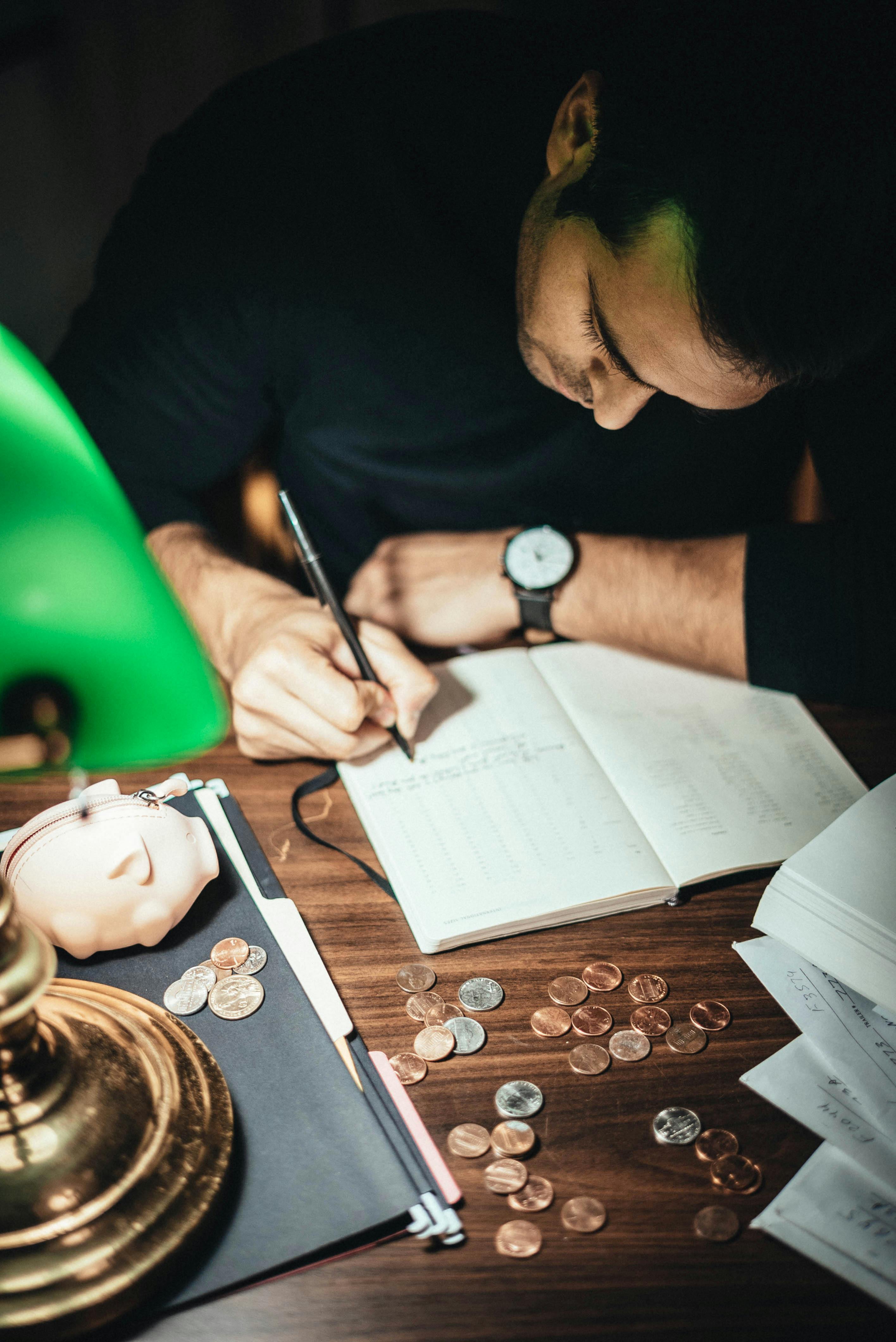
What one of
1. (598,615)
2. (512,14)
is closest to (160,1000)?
(598,615)

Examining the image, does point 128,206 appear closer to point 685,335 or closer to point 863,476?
point 685,335

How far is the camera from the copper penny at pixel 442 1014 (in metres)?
0.64

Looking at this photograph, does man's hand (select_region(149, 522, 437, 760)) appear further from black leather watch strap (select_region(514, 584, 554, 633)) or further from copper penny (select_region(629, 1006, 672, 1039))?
copper penny (select_region(629, 1006, 672, 1039))

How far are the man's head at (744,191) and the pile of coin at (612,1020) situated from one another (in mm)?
543

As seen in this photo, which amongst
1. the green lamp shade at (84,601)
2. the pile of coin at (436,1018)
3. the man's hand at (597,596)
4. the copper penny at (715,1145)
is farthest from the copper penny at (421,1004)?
the man's hand at (597,596)

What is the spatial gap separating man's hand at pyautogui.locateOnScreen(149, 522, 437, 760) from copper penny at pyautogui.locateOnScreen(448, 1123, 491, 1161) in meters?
0.36

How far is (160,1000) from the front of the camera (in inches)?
23.8

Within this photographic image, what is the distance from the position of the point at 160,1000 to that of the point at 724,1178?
15.9 inches

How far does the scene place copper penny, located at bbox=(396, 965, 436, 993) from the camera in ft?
2.16

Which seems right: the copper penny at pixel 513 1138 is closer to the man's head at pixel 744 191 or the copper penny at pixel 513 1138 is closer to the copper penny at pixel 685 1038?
the copper penny at pixel 685 1038

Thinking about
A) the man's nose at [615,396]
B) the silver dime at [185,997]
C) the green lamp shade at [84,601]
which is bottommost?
the silver dime at [185,997]

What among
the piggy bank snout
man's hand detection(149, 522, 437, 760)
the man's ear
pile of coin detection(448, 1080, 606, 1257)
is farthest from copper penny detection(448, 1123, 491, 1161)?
the man's ear

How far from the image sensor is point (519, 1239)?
517 millimetres

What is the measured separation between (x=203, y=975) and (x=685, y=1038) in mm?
366
